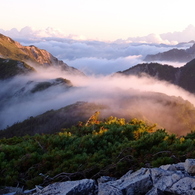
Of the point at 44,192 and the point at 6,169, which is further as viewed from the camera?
the point at 6,169

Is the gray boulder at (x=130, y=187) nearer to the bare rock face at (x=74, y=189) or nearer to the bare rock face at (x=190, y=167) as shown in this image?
the bare rock face at (x=74, y=189)

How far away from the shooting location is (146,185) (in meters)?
5.51

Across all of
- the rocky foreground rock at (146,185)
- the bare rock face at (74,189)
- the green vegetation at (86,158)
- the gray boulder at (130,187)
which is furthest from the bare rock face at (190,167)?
the bare rock face at (74,189)

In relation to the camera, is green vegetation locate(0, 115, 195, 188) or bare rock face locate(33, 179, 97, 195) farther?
green vegetation locate(0, 115, 195, 188)

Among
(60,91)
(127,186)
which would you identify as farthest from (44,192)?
(60,91)

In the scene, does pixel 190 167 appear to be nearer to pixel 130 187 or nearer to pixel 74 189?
pixel 130 187

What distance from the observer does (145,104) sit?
78250 mm

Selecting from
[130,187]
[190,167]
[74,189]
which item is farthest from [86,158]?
[190,167]

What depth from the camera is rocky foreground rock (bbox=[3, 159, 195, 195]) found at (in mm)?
5117

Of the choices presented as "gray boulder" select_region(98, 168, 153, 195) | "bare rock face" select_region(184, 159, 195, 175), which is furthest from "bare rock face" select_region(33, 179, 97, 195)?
"bare rock face" select_region(184, 159, 195, 175)

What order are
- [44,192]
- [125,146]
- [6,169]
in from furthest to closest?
[125,146]
[6,169]
[44,192]

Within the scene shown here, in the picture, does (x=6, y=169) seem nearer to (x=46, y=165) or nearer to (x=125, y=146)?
(x=46, y=165)

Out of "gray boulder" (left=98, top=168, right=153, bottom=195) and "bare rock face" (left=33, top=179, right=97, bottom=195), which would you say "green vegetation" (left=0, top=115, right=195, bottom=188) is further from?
"gray boulder" (left=98, top=168, right=153, bottom=195)

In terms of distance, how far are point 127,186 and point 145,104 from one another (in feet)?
243
